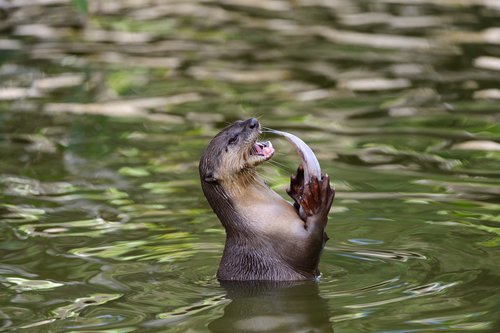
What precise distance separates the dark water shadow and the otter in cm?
7

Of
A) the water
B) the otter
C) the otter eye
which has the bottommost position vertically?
the water

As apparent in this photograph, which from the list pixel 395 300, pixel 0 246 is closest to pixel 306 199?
pixel 395 300

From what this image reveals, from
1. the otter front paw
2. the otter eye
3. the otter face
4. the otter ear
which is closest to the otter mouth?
the otter face

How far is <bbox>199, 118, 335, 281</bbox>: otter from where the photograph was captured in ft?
18.2

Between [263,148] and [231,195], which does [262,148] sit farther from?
[231,195]

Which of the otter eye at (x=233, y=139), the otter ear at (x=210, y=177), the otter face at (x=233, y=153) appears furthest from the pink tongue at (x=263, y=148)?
the otter ear at (x=210, y=177)

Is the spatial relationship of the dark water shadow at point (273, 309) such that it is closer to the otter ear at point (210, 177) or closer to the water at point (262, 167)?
the water at point (262, 167)

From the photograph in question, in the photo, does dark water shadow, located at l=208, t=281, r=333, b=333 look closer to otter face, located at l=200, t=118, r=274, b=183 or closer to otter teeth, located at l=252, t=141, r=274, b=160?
otter face, located at l=200, t=118, r=274, b=183

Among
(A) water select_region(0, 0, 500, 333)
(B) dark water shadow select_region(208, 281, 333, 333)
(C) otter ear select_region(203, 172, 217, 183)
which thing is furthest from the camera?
(C) otter ear select_region(203, 172, 217, 183)

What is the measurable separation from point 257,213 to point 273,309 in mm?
593

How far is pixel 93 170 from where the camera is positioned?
8453 millimetres

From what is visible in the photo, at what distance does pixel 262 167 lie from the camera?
27.4 ft

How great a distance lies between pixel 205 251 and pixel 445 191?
1.72 metres

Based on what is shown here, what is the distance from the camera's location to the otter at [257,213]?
554cm
